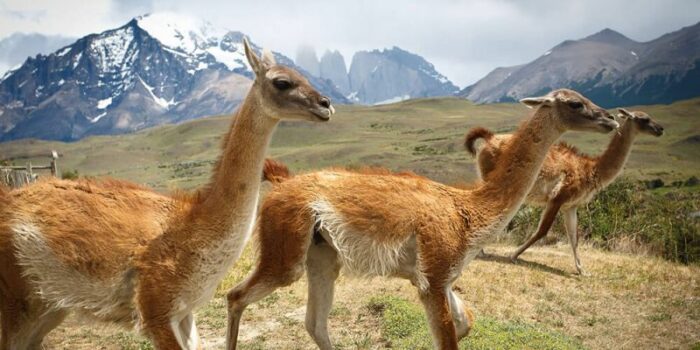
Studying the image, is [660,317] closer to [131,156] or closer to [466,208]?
[466,208]

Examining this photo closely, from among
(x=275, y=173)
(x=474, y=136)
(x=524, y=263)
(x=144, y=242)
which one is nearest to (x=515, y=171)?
(x=275, y=173)

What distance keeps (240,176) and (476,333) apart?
3.81m

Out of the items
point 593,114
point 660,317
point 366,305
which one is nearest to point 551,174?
point 660,317

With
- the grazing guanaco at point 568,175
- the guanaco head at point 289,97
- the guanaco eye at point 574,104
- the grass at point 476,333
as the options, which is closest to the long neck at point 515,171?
the guanaco eye at point 574,104

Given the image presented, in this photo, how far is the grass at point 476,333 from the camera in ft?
20.6

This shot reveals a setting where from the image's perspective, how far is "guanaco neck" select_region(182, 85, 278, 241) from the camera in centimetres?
420

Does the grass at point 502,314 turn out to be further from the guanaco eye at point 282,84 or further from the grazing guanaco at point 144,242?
the guanaco eye at point 282,84

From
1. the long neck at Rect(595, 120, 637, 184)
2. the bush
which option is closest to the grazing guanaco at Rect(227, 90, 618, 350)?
the long neck at Rect(595, 120, 637, 184)

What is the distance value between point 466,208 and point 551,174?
6283 mm

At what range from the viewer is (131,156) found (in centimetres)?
18200

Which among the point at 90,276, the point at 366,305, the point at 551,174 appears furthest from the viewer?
the point at 551,174

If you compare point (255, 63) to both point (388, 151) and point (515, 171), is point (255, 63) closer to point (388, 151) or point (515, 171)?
point (515, 171)

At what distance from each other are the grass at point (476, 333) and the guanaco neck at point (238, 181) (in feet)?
9.97

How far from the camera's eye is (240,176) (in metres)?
4.22
